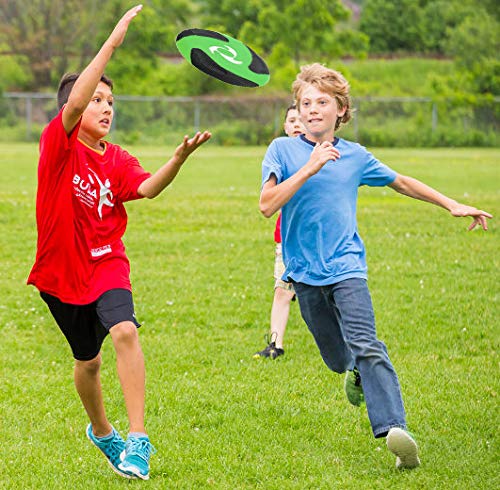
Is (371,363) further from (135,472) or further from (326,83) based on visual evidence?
(326,83)

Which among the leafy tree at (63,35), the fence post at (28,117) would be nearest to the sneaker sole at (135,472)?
the fence post at (28,117)

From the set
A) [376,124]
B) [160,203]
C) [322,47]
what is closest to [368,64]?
[322,47]

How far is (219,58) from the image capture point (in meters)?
4.86

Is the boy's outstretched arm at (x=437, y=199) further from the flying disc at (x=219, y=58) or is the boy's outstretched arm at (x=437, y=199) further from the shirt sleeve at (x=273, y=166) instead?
the flying disc at (x=219, y=58)

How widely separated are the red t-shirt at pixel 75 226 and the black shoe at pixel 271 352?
2.60 m

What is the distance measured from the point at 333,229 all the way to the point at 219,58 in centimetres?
105

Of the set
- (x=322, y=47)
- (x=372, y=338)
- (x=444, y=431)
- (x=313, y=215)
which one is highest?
(x=313, y=215)

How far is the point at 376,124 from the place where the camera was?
4116 centimetres

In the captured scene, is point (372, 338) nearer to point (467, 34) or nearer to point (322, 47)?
point (322, 47)

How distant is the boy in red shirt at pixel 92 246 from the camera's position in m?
4.59

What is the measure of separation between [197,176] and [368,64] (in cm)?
3802

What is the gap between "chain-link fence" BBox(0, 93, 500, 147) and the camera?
131 feet

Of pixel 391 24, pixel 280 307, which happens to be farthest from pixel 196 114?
pixel 391 24

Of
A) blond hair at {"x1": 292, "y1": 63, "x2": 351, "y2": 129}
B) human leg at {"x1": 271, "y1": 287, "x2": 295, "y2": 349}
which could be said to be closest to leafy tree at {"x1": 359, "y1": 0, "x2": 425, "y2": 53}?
human leg at {"x1": 271, "y1": 287, "x2": 295, "y2": 349}
